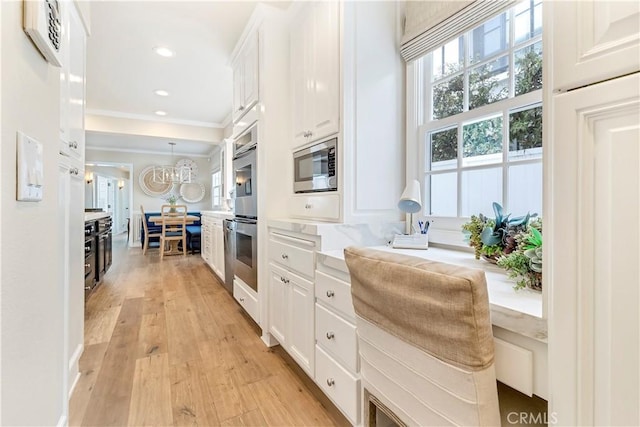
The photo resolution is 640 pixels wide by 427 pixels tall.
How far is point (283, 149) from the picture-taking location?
219 cm

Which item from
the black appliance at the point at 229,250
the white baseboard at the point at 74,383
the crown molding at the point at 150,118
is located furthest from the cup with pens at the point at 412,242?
the crown molding at the point at 150,118

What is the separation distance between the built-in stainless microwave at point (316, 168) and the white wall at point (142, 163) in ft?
21.2

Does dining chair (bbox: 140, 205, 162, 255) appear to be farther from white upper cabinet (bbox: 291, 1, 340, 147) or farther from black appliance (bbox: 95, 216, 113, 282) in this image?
white upper cabinet (bbox: 291, 1, 340, 147)

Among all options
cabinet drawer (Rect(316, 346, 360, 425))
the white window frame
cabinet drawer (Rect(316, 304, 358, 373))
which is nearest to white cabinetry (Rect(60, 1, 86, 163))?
cabinet drawer (Rect(316, 304, 358, 373))

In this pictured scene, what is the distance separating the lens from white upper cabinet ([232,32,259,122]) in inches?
89.7

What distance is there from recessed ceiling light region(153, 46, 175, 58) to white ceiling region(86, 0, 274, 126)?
0.04 meters

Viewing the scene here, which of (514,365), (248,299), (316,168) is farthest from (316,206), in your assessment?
(514,365)

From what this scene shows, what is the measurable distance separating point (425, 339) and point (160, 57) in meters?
3.53

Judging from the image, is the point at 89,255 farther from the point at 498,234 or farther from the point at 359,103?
the point at 498,234

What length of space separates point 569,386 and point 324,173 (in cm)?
139

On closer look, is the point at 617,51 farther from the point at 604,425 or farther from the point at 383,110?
the point at 383,110

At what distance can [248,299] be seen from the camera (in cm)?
245

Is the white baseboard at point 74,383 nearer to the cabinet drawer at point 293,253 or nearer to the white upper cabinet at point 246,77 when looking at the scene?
the cabinet drawer at point 293,253

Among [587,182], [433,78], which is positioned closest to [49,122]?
[587,182]
